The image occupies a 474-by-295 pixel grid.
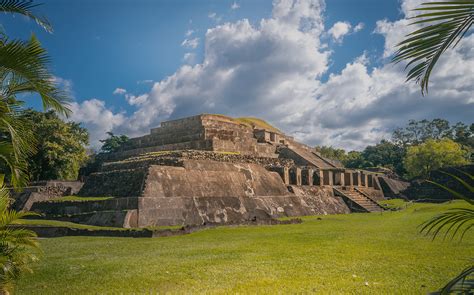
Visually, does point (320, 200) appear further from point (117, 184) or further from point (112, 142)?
point (112, 142)

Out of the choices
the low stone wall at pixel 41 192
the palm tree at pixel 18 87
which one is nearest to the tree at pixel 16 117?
the palm tree at pixel 18 87

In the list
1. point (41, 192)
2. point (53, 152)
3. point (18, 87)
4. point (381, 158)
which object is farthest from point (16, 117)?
point (381, 158)

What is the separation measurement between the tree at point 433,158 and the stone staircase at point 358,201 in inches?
770

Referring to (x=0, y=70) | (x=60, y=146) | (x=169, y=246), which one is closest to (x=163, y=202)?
(x=169, y=246)

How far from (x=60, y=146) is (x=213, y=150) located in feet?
36.4

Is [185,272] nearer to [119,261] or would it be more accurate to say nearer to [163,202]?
[119,261]

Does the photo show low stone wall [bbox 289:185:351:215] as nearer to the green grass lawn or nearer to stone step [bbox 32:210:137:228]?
stone step [bbox 32:210:137:228]

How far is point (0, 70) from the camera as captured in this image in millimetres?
4523

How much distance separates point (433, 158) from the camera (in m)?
38.4

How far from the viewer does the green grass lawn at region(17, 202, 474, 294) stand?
4.28 m

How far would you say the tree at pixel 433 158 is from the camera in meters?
37.7

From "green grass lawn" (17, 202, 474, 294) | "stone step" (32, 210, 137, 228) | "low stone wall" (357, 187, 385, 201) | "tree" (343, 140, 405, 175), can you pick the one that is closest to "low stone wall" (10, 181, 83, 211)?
"stone step" (32, 210, 137, 228)

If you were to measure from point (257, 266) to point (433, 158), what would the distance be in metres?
38.2

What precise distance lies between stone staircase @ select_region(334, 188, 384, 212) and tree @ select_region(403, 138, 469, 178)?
19.6 m
